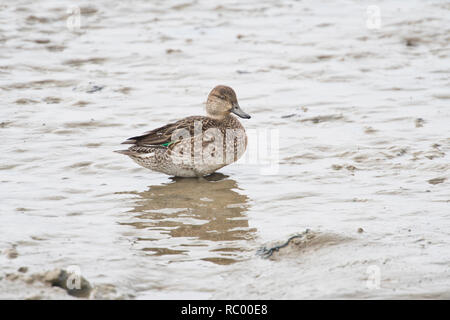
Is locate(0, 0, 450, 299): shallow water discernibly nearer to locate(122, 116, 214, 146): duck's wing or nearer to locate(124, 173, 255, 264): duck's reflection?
locate(124, 173, 255, 264): duck's reflection

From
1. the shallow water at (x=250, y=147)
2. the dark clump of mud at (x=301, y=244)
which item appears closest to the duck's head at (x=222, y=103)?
the shallow water at (x=250, y=147)

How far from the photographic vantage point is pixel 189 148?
25.3 ft

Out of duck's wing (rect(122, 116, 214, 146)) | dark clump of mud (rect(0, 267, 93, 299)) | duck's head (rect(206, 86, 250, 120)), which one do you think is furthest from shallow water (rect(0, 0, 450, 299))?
duck's head (rect(206, 86, 250, 120))

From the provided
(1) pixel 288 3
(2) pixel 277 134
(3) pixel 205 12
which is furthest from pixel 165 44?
(2) pixel 277 134

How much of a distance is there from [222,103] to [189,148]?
2.61ft

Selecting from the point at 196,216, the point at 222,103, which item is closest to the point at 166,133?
the point at 222,103

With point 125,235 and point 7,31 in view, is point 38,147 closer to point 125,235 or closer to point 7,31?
point 125,235

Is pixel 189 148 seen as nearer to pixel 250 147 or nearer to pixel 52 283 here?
pixel 250 147

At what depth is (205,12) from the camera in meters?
14.6

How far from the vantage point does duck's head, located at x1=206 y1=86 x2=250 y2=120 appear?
8234mm

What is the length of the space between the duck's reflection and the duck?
18 cm

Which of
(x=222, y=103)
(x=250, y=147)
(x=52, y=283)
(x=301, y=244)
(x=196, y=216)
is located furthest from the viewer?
(x=250, y=147)

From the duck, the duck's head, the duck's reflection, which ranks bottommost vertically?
the duck's reflection

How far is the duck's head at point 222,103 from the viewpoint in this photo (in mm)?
8234
